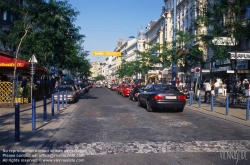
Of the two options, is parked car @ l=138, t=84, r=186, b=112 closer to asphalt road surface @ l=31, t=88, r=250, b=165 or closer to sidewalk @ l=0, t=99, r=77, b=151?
asphalt road surface @ l=31, t=88, r=250, b=165

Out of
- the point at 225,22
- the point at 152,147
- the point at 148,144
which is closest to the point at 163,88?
the point at 225,22

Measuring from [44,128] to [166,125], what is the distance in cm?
421

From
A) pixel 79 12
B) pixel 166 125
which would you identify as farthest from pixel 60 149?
pixel 79 12

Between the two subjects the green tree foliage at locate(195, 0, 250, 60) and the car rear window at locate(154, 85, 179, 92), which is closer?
the car rear window at locate(154, 85, 179, 92)

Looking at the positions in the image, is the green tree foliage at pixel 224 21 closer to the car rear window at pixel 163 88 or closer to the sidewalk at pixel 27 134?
the car rear window at pixel 163 88

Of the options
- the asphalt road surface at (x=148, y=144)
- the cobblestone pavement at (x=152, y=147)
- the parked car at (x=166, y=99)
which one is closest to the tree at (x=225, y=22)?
the parked car at (x=166, y=99)

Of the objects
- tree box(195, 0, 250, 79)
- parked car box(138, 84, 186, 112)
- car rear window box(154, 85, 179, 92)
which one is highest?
tree box(195, 0, 250, 79)

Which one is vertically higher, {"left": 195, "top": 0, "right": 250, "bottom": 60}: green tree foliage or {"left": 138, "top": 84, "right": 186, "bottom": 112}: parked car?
{"left": 195, "top": 0, "right": 250, "bottom": 60}: green tree foliage

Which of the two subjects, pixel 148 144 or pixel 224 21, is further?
pixel 224 21

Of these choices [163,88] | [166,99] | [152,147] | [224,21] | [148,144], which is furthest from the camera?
[224,21]

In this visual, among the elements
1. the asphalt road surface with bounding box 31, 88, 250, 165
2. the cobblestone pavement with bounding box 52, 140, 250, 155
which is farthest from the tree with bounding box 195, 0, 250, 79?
the cobblestone pavement with bounding box 52, 140, 250, 155

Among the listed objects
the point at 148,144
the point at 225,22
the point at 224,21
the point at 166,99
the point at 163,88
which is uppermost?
the point at 224,21

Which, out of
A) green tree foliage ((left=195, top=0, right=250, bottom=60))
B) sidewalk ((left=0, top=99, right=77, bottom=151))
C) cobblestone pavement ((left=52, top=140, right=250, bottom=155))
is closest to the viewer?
cobblestone pavement ((left=52, top=140, right=250, bottom=155))

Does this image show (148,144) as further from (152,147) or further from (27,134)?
(27,134)
